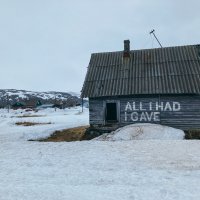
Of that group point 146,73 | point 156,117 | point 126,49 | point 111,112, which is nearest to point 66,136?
point 111,112

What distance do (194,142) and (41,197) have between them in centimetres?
1175

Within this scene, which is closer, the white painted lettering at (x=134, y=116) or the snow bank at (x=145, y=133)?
the snow bank at (x=145, y=133)

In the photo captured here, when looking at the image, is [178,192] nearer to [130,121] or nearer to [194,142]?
[194,142]

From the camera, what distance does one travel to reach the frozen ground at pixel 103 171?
9.38 meters

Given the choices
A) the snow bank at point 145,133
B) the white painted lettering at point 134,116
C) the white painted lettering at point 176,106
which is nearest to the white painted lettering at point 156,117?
the snow bank at point 145,133

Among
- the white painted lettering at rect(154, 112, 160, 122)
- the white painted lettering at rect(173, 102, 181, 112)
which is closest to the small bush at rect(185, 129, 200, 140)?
the white painted lettering at rect(173, 102, 181, 112)

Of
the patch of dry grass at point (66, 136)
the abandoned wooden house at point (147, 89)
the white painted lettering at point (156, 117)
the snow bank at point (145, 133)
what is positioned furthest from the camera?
the patch of dry grass at point (66, 136)

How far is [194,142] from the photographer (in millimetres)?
18625

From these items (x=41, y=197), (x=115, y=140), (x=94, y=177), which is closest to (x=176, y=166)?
(x=94, y=177)

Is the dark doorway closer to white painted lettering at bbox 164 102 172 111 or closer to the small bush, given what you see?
white painted lettering at bbox 164 102 172 111

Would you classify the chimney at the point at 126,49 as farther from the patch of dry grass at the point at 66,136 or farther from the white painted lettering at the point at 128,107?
the patch of dry grass at the point at 66,136

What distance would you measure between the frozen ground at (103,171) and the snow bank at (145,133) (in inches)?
47.3

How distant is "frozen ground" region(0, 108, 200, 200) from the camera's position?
369 inches

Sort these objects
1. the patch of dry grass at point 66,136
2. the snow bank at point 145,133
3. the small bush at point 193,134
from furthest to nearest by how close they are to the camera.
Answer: the patch of dry grass at point 66,136 < the small bush at point 193,134 < the snow bank at point 145,133
